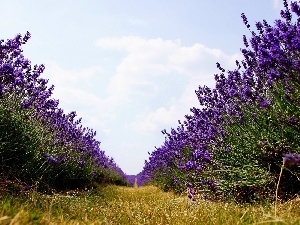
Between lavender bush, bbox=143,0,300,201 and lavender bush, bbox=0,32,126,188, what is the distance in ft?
6.71

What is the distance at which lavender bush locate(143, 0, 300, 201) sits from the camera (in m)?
3.61

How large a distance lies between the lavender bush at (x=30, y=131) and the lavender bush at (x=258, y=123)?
2.04 m

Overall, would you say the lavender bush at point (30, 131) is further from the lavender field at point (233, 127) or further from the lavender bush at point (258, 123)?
the lavender bush at point (258, 123)

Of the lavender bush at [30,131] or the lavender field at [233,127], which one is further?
the lavender bush at [30,131]

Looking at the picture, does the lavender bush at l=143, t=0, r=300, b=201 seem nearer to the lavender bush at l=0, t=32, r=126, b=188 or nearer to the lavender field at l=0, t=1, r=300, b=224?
the lavender field at l=0, t=1, r=300, b=224

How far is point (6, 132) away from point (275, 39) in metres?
3.04

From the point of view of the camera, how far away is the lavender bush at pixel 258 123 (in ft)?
11.8

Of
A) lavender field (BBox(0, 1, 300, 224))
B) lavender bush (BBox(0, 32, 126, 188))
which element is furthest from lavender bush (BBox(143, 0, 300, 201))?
lavender bush (BBox(0, 32, 126, 188))

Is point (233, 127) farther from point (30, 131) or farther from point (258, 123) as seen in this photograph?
point (30, 131)

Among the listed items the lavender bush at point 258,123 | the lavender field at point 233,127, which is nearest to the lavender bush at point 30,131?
the lavender field at point 233,127

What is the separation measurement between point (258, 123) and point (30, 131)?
2966 millimetres

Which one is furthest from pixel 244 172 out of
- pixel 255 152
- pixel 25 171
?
pixel 25 171

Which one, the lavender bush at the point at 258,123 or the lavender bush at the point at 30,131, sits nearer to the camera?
the lavender bush at the point at 258,123

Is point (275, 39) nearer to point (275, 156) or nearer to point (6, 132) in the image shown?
point (275, 156)
